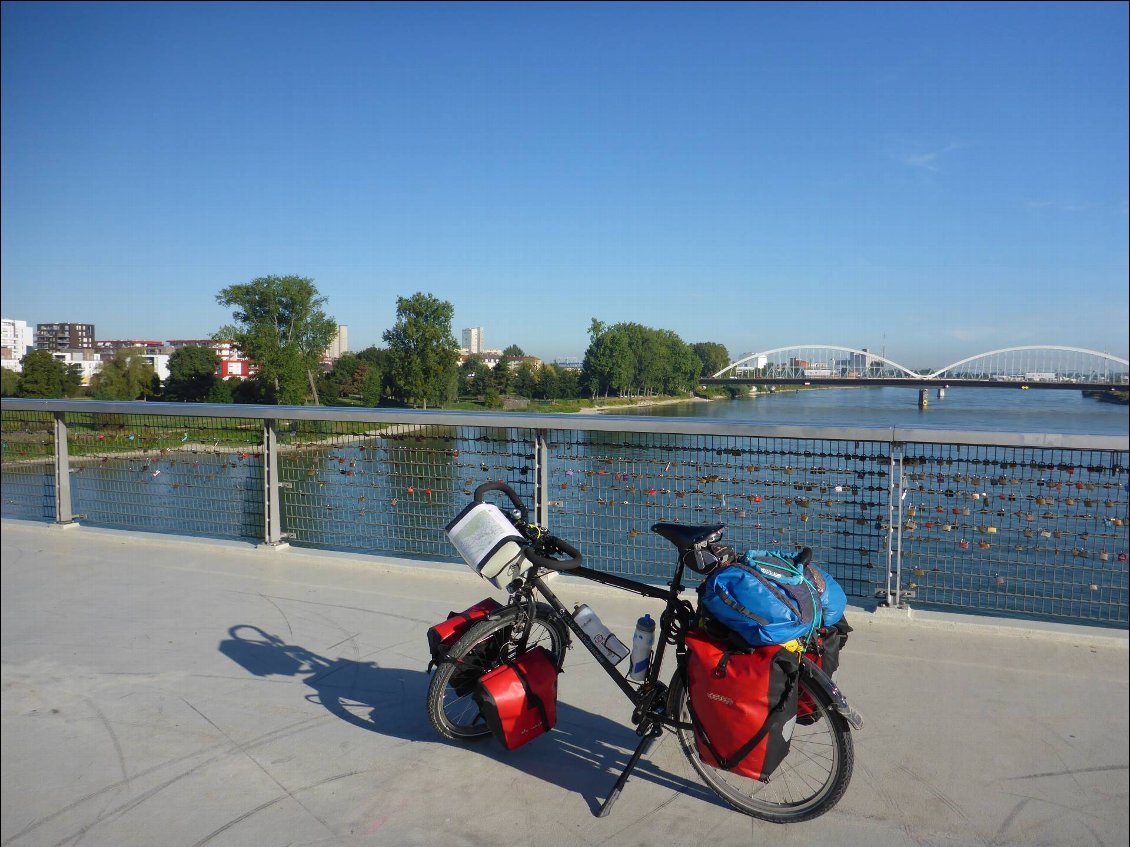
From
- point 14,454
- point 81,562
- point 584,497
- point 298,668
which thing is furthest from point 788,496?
point 14,454

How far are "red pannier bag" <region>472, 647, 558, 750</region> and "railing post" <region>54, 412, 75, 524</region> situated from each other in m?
4.33

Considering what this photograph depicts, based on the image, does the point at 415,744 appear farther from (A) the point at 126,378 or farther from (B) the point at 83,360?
(A) the point at 126,378

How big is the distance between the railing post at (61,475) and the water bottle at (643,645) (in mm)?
4700

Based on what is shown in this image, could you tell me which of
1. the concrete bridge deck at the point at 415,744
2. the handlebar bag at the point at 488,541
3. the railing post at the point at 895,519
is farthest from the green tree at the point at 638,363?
the handlebar bag at the point at 488,541

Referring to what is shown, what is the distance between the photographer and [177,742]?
7.87 ft

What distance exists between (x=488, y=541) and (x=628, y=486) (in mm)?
1935

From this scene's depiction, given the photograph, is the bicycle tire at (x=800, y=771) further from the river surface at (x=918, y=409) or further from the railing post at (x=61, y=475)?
the railing post at (x=61, y=475)

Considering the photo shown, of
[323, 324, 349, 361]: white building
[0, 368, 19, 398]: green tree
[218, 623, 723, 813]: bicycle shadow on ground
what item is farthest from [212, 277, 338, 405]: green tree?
[218, 623, 723, 813]: bicycle shadow on ground

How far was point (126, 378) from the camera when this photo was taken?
5277mm

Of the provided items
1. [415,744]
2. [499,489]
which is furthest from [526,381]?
[415,744]

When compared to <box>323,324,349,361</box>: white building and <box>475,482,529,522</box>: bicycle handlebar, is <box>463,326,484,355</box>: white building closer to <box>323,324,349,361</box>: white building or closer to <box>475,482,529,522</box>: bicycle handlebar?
<box>323,324,349,361</box>: white building

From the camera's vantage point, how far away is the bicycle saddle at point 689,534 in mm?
1993

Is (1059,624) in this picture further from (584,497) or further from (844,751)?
(584,497)

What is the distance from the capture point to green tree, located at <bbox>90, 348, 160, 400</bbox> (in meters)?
5.21
